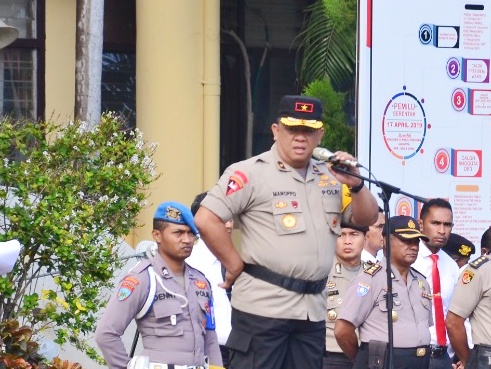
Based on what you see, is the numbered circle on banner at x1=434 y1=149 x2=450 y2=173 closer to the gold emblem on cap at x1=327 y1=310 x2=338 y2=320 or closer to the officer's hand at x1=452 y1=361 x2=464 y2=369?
the officer's hand at x1=452 y1=361 x2=464 y2=369

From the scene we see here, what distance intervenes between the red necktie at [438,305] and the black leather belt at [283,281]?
2621mm

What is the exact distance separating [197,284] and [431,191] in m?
3.78

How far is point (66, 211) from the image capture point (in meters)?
7.54

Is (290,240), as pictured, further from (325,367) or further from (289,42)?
(289,42)

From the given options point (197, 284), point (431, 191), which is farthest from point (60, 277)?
point (431, 191)

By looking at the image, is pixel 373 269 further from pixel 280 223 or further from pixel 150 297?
pixel 150 297

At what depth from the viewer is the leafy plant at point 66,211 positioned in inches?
297

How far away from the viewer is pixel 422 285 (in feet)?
26.7

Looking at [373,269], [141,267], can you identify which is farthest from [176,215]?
[373,269]

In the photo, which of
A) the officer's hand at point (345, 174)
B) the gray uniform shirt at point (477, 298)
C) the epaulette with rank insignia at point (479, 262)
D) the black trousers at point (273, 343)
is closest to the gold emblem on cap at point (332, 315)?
the gray uniform shirt at point (477, 298)

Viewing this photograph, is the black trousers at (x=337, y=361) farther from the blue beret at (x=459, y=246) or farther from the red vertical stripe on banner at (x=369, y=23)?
the red vertical stripe on banner at (x=369, y=23)

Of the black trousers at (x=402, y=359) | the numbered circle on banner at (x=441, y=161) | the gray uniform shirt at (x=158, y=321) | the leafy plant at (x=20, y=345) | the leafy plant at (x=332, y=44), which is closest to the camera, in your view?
the gray uniform shirt at (x=158, y=321)

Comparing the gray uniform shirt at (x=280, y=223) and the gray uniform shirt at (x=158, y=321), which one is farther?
the gray uniform shirt at (x=158, y=321)

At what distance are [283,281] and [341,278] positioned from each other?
Result: 2.79 m
